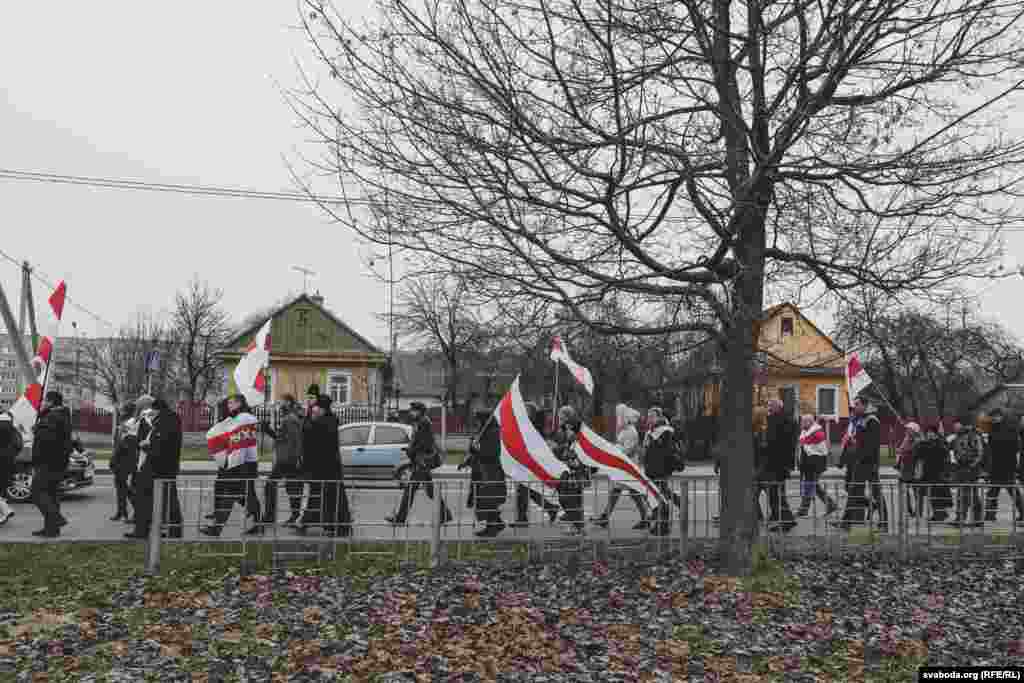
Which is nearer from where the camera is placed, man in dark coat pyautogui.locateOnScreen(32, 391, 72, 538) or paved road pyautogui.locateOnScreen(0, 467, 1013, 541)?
paved road pyautogui.locateOnScreen(0, 467, 1013, 541)

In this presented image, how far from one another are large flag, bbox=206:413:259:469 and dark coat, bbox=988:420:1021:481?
34.9 ft

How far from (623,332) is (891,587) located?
4030 mm

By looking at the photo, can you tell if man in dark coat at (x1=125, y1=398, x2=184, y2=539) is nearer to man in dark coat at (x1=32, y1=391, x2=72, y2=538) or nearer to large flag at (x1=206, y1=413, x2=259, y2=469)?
large flag at (x1=206, y1=413, x2=259, y2=469)

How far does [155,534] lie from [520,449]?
3980 mm

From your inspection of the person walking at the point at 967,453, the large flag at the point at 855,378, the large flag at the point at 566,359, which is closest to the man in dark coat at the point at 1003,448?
the person walking at the point at 967,453

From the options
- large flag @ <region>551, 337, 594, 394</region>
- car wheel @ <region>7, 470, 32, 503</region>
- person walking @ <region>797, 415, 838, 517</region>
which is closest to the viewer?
person walking @ <region>797, 415, 838, 517</region>

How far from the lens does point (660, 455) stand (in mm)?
13047

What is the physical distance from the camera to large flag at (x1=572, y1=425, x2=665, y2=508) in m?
11.0

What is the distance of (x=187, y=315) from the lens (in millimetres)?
63438

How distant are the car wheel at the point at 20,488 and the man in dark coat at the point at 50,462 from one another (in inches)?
137

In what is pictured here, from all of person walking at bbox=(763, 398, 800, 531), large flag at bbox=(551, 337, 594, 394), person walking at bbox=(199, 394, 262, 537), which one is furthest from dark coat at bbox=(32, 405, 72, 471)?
person walking at bbox=(763, 398, 800, 531)

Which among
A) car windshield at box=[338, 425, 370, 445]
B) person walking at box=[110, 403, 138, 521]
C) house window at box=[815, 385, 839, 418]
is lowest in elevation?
person walking at box=[110, 403, 138, 521]

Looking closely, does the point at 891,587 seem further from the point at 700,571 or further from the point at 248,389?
the point at 248,389

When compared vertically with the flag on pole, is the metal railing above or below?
below
